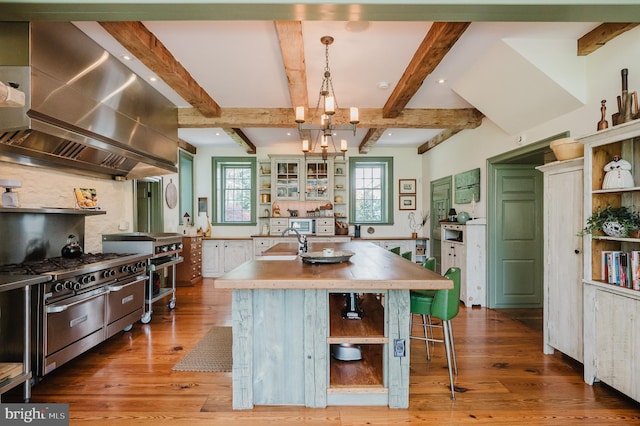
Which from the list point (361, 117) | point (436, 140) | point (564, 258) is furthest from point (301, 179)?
point (564, 258)

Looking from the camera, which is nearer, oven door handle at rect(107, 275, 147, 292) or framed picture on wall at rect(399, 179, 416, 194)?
oven door handle at rect(107, 275, 147, 292)

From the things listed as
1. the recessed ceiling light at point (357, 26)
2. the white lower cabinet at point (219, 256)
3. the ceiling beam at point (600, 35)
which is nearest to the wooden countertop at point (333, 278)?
the recessed ceiling light at point (357, 26)

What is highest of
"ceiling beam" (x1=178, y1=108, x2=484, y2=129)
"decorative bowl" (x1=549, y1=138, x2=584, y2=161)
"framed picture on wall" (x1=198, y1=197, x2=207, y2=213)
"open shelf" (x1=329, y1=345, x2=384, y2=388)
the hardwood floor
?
"ceiling beam" (x1=178, y1=108, x2=484, y2=129)

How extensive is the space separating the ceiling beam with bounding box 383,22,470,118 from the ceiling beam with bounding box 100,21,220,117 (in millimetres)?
2322

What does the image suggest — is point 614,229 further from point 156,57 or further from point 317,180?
point 317,180

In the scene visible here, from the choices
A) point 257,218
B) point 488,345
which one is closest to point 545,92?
point 488,345

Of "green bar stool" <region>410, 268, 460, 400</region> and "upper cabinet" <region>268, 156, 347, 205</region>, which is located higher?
"upper cabinet" <region>268, 156, 347, 205</region>

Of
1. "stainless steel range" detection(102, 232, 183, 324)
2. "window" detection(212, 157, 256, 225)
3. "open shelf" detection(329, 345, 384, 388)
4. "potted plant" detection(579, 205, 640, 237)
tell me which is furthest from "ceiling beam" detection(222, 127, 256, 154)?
"potted plant" detection(579, 205, 640, 237)

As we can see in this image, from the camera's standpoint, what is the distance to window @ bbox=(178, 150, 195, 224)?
7.04 meters

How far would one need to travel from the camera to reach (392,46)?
3146mm

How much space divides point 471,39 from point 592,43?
1.03 metres

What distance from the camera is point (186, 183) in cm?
732

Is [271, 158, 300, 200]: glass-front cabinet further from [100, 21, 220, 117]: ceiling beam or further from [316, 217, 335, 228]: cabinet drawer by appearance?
[100, 21, 220, 117]: ceiling beam

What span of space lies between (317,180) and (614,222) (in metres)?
5.41
